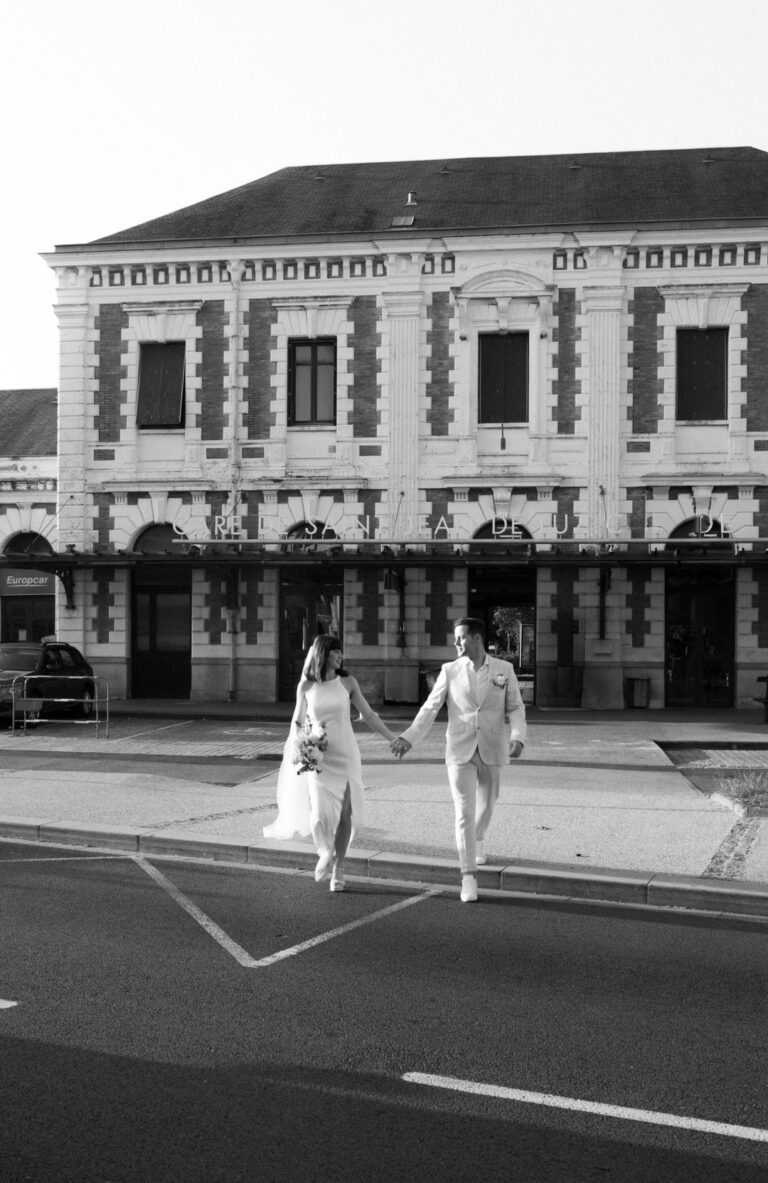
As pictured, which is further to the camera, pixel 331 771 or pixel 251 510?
pixel 251 510

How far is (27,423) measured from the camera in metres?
40.4

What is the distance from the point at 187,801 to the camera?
12.6m

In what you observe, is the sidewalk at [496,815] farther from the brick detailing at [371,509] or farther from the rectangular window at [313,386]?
the rectangular window at [313,386]

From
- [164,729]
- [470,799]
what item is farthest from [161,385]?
[470,799]

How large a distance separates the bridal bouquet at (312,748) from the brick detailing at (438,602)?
1741cm

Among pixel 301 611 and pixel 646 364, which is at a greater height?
pixel 646 364

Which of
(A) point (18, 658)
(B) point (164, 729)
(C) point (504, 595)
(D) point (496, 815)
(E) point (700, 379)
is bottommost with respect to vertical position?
(B) point (164, 729)

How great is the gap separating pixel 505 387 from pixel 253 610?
7282 mm

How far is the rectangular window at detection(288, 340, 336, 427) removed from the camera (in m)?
27.0

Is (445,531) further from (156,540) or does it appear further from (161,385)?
(161,385)

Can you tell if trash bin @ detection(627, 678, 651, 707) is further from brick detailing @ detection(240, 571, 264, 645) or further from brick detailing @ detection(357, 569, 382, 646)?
brick detailing @ detection(240, 571, 264, 645)

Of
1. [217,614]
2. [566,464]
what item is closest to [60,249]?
[217,614]

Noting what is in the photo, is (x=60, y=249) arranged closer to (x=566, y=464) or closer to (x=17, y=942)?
(x=566, y=464)

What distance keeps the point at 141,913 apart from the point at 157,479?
20.3 meters
